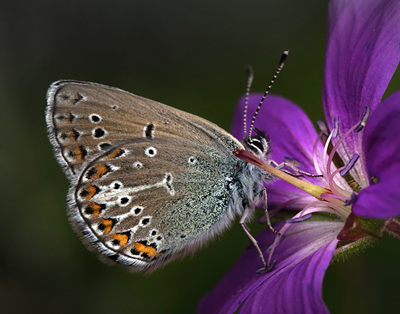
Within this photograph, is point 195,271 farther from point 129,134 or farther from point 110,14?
point 110,14

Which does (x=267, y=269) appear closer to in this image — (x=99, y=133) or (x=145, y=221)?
(x=145, y=221)

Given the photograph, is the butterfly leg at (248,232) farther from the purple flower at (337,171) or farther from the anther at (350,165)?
the anther at (350,165)

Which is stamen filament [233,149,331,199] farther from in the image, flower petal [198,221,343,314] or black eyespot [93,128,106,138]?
black eyespot [93,128,106,138]

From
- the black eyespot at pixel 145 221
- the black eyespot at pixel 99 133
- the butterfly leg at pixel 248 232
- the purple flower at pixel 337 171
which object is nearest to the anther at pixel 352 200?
the purple flower at pixel 337 171

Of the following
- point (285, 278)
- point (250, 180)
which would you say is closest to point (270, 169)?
point (250, 180)

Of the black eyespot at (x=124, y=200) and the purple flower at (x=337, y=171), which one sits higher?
the purple flower at (x=337, y=171)

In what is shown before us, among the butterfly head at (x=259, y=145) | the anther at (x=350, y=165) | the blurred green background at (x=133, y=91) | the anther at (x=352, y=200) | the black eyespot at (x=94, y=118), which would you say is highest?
the anther at (x=350, y=165)
